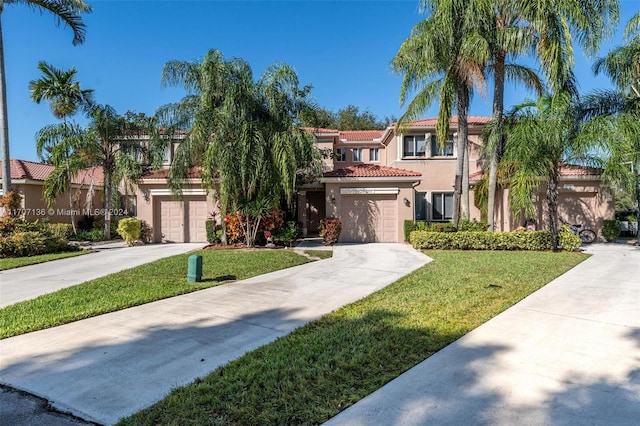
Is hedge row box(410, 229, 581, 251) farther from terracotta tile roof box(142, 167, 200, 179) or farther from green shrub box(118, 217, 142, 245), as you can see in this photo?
green shrub box(118, 217, 142, 245)

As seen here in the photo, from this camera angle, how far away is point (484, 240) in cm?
1361

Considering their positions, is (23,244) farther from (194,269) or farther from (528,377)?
(528,377)

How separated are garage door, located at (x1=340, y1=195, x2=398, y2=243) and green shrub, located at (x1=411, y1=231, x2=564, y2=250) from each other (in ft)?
8.65

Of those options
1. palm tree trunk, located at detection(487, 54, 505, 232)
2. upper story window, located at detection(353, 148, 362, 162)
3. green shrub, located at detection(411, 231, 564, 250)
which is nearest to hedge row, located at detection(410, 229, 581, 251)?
green shrub, located at detection(411, 231, 564, 250)

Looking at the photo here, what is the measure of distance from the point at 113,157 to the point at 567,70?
1952 centimetres

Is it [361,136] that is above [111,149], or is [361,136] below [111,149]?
above

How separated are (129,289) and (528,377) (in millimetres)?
7207

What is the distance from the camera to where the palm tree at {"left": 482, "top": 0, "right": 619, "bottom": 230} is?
1253 centimetres

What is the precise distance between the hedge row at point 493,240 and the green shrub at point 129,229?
12.1m

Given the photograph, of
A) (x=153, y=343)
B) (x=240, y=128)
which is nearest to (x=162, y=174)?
(x=240, y=128)

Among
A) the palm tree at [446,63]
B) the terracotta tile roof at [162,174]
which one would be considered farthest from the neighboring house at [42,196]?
the palm tree at [446,63]

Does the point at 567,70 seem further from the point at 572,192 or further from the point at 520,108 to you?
the point at 572,192

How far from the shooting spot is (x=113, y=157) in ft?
56.0

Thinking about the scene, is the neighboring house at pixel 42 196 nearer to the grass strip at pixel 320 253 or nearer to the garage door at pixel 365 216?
the grass strip at pixel 320 253
